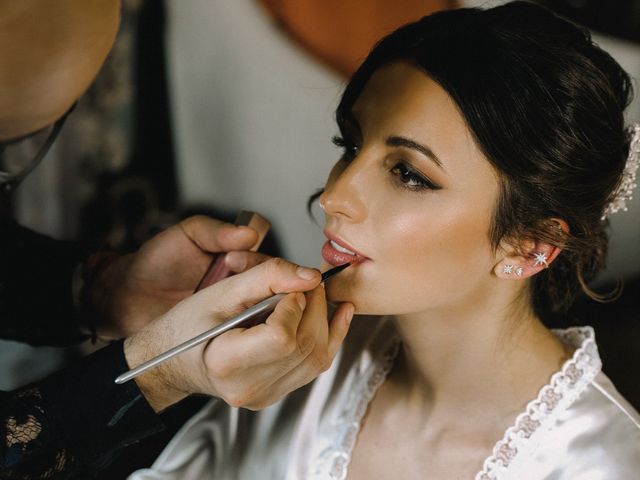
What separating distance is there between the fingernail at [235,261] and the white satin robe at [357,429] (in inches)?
13.1

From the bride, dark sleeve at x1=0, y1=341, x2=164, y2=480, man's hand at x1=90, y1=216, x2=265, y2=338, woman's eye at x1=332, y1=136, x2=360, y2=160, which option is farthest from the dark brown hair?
dark sleeve at x1=0, y1=341, x2=164, y2=480

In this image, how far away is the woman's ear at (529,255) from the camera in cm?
102

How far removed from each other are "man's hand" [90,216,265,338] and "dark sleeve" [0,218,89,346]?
6 cm

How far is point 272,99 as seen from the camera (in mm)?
1451

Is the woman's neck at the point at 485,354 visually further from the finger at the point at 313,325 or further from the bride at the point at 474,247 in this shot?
the finger at the point at 313,325

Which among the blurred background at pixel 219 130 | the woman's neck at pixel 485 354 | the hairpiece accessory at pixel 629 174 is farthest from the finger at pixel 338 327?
the blurred background at pixel 219 130

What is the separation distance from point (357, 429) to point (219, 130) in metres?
0.70

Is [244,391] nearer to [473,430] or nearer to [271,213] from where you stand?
[473,430]

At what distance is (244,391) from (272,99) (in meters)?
0.78

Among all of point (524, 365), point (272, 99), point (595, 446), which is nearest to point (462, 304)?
point (524, 365)

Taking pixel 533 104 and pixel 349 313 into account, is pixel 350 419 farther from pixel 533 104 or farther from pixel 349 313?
pixel 533 104

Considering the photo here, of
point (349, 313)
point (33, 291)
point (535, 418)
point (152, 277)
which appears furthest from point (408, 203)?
point (33, 291)

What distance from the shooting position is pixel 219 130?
147 cm

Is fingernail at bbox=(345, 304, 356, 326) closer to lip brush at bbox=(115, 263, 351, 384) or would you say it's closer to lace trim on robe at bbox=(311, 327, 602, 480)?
lip brush at bbox=(115, 263, 351, 384)
